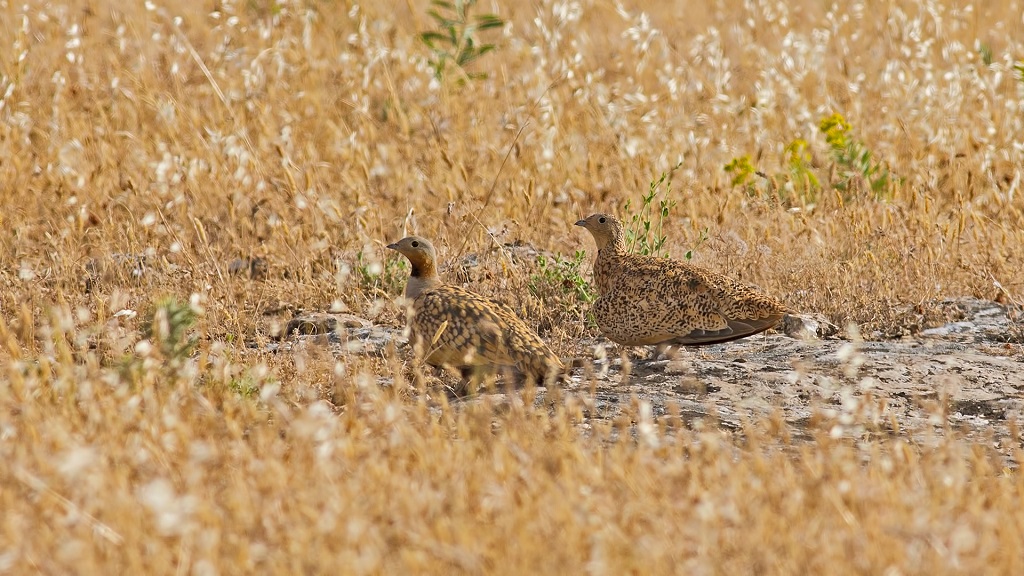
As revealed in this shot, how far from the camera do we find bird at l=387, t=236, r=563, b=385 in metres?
5.15

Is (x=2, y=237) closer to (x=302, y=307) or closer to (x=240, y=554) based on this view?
(x=302, y=307)

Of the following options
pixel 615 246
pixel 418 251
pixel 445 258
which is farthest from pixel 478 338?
pixel 445 258

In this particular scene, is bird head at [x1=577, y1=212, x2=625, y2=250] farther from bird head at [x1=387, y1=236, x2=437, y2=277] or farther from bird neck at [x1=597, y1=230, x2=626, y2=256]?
bird head at [x1=387, y1=236, x2=437, y2=277]

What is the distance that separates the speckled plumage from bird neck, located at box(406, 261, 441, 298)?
817 millimetres

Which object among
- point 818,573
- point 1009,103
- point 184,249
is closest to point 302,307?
point 184,249

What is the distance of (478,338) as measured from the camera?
516 cm

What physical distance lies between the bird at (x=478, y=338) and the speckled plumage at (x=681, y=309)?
488 mm

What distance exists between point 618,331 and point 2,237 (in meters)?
3.81

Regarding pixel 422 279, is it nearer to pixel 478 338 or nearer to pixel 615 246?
pixel 478 338

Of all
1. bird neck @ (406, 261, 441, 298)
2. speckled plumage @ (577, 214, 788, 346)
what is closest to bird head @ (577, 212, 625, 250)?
speckled plumage @ (577, 214, 788, 346)

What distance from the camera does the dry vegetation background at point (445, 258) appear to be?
10.0ft

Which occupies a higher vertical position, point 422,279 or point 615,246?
point 615,246

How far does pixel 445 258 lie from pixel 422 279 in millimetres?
890

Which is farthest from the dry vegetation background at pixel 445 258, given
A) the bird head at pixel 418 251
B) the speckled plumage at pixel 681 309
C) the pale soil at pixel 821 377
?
the speckled plumage at pixel 681 309
